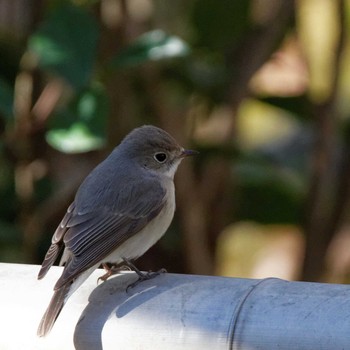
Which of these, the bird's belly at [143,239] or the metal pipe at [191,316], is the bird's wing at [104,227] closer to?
the bird's belly at [143,239]

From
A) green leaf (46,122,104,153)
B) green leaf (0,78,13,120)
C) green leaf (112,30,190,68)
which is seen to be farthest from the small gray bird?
green leaf (0,78,13,120)

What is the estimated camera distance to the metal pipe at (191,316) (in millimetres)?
2742

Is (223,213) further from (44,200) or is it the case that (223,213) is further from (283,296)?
(283,296)

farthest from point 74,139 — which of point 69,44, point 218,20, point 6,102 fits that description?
point 218,20

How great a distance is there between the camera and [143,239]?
14.7 ft

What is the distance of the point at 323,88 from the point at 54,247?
2403 mm

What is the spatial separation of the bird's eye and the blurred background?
1.29 ft

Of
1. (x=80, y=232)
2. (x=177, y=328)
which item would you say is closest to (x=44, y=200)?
(x=80, y=232)

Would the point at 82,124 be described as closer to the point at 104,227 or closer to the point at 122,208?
the point at 122,208

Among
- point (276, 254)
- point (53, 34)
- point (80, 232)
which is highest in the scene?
point (53, 34)

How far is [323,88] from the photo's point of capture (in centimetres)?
585

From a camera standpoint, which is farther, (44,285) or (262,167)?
(262,167)

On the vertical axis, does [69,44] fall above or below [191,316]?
above

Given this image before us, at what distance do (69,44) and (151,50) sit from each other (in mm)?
383
